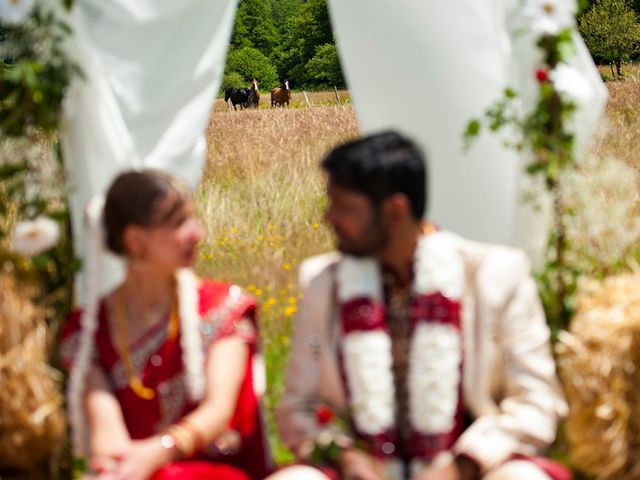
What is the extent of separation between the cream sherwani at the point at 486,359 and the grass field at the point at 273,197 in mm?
1135

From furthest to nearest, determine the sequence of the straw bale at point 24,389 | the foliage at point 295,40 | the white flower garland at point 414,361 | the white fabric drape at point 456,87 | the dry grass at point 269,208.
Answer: the foliage at point 295,40, the dry grass at point 269,208, the white fabric drape at point 456,87, the straw bale at point 24,389, the white flower garland at point 414,361

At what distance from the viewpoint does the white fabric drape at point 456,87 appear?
3781 mm

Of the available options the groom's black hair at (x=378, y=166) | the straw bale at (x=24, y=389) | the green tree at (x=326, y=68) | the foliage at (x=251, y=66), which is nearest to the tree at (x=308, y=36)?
the green tree at (x=326, y=68)

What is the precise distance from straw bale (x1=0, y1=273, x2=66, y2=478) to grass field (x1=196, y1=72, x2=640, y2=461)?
995mm

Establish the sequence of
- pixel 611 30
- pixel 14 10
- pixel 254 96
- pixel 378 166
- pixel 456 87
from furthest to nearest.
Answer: pixel 611 30 → pixel 254 96 → pixel 456 87 → pixel 14 10 → pixel 378 166

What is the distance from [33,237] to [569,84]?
176 centimetres

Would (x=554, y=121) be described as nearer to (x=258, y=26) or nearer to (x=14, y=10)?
(x=14, y=10)

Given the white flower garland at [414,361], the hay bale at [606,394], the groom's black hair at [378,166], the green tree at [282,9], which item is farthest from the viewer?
the green tree at [282,9]

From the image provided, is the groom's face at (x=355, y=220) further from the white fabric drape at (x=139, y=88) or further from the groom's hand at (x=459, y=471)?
the white fabric drape at (x=139, y=88)

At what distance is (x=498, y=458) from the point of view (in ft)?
8.55

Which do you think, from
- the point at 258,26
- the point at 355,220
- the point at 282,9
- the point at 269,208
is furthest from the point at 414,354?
the point at 282,9

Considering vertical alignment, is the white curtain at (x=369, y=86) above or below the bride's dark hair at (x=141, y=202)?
above

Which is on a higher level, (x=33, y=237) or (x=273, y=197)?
(x=33, y=237)

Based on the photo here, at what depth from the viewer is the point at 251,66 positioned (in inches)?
1987
